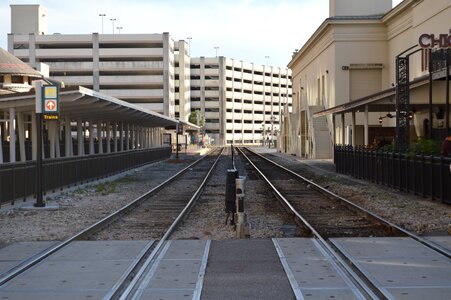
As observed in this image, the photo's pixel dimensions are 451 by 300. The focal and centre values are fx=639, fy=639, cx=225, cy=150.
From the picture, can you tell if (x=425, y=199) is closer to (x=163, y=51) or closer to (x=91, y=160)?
(x=91, y=160)

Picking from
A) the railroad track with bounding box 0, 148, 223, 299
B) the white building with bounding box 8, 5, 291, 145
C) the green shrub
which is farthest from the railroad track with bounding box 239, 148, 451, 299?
the white building with bounding box 8, 5, 291, 145

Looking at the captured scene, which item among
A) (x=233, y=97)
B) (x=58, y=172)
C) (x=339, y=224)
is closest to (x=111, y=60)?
(x=233, y=97)

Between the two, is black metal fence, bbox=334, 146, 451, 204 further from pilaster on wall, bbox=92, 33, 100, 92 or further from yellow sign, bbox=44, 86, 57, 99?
pilaster on wall, bbox=92, 33, 100, 92

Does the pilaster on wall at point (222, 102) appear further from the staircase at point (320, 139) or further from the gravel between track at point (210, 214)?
the gravel between track at point (210, 214)

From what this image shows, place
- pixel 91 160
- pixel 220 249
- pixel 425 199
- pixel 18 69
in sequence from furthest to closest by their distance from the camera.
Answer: pixel 18 69
pixel 91 160
pixel 425 199
pixel 220 249

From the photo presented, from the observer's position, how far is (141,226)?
1316cm

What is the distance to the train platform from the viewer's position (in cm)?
695

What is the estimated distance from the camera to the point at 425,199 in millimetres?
17641

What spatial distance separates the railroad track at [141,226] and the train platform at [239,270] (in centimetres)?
13

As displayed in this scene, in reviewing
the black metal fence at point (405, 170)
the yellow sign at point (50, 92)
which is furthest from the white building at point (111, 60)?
the yellow sign at point (50, 92)

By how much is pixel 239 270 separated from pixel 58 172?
1338 centimetres

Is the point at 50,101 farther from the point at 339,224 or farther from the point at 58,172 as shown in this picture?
the point at 339,224

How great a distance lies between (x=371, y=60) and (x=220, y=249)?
49620mm

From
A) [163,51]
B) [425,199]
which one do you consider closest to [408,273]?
[425,199]
